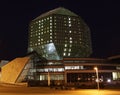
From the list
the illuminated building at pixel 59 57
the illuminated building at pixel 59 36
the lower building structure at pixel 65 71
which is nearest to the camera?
the lower building structure at pixel 65 71

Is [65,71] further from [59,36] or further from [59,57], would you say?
[59,36]

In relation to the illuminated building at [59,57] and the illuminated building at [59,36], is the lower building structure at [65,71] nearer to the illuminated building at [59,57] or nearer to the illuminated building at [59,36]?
the illuminated building at [59,57]

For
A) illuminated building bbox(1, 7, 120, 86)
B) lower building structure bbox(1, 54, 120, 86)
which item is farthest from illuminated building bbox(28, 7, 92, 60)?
lower building structure bbox(1, 54, 120, 86)

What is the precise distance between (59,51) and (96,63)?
169ft

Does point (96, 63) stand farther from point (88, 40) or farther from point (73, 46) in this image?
point (88, 40)

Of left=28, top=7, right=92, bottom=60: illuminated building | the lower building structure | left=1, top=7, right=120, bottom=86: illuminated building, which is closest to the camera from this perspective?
the lower building structure

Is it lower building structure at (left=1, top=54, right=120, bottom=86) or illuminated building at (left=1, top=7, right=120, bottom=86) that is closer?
lower building structure at (left=1, top=54, right=120, bottom=86)

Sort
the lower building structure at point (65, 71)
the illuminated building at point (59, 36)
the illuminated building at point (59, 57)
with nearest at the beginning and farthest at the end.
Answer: the lower building structure at point (65, 71)
the illuminated building at point (59, 57)
the illuminated building at point (59, 36)

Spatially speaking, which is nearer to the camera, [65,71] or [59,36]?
[65,71]

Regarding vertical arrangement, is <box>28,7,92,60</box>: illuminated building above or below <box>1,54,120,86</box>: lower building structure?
above

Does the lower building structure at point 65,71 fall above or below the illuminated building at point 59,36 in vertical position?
below

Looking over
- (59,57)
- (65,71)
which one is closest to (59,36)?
(59,57)

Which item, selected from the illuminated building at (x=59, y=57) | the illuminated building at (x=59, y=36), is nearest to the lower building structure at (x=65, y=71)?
Result: the illuminated building at (x=59, y=57)

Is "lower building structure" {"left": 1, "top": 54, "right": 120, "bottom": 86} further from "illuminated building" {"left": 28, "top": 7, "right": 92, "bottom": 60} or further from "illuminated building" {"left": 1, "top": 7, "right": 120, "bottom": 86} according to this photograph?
"illuminated building" {"left": 28, "top": 7, "right": 92, "bottom": 60}
